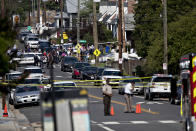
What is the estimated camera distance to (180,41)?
1868 inches

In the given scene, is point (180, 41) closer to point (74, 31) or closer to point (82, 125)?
point (82, 125)

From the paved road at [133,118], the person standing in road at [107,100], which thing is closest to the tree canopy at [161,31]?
the paved road at [133,118]

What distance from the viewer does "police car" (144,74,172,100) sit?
123ft

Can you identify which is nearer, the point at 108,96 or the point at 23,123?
the point at 23,123

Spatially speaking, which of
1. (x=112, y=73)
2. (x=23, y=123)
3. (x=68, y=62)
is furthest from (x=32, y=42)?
(x=23, y=123)

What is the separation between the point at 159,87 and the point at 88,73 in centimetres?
1801

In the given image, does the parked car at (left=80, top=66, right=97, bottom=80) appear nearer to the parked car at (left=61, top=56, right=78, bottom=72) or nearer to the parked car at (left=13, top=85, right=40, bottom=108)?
the parked car at (left=61, top=56, right=78, bottom=72)

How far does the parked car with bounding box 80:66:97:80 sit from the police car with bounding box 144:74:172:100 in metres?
17.0

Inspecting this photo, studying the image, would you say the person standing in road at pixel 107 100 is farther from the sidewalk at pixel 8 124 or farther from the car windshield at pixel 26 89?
the car windshield at pixel 26 89

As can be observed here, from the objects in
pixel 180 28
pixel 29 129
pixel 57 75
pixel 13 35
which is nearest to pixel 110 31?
pixel 57 75

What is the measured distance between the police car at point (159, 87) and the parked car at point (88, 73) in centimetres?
1700

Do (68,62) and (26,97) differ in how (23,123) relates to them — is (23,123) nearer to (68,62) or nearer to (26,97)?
(26,97)

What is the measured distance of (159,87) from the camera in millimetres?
37562

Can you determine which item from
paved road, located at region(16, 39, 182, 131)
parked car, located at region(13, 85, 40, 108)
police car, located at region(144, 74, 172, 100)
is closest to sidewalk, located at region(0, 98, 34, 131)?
paved road, located at region(16, 39, 182, 131)
